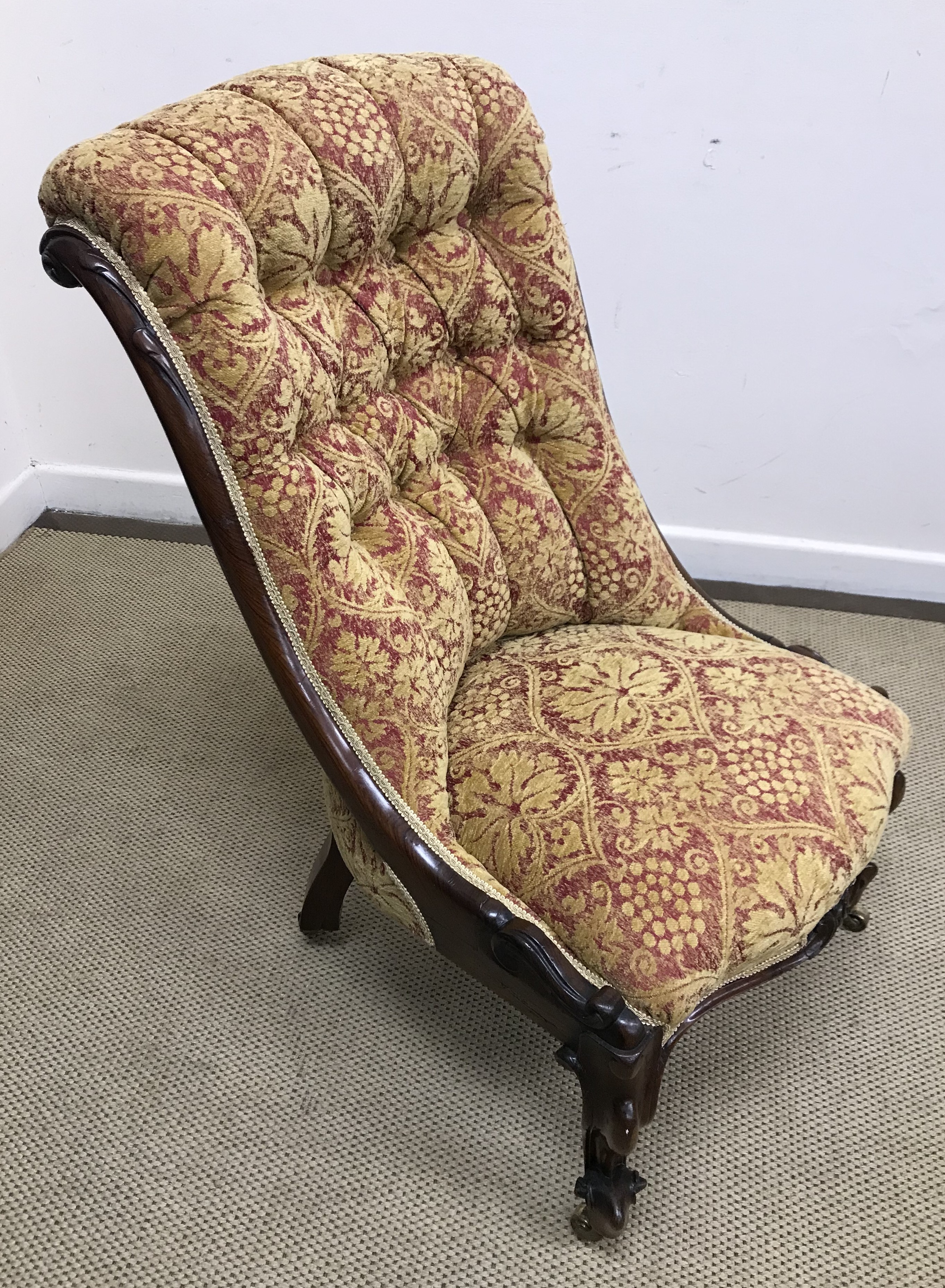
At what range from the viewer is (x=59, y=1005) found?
1412 millimetres

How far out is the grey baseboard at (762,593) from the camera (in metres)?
2.25

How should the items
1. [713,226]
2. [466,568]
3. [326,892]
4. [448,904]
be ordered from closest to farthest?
[448,904], [466,568], [326,892], [713,226]

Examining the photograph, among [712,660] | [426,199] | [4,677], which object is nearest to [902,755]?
[712,660]

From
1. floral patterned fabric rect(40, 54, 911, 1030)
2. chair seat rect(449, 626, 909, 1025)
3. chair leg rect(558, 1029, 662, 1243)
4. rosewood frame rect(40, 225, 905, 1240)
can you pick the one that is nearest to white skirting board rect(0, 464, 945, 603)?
floral patterned fabric rect(40, 54, 911, 1030)

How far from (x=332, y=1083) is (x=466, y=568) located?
659mm

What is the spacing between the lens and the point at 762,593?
2281 mm

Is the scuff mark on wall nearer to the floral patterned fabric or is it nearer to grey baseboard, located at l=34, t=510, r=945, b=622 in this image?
grey baseboard, located at l=34, t=510, r=945, b=622

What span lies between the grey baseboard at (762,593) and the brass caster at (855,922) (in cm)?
81

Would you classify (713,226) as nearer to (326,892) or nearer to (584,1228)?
(326,892)

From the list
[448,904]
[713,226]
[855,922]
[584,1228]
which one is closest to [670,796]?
[448,904]

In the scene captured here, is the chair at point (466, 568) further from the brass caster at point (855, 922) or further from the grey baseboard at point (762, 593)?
the grey baseboard at point (762, 593)

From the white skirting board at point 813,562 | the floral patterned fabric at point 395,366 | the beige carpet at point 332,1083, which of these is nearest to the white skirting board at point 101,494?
the beige carpet at point 332,1083

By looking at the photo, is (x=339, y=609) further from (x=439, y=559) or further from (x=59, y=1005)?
(x=59, y=1005)

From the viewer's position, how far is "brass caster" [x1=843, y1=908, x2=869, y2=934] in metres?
1.57
